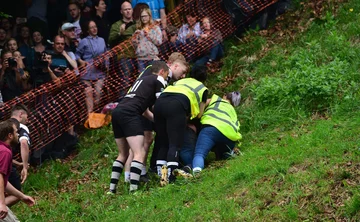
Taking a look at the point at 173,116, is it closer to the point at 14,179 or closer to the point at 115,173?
the point at 115,173

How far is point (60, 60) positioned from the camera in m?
15.9

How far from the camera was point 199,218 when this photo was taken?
10.7 meters

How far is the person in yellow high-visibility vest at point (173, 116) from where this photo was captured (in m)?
12.1

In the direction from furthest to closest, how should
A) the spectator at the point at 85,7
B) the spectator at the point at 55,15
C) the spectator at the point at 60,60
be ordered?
1. the spectator at the point at 55,15
2. the spectator at the point at 85,7
3. the spectator at the point at 60,60

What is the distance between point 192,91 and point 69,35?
475cm

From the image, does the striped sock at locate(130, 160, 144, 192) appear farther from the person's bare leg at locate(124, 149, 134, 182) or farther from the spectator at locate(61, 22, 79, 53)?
the spectator at locate(61, 22, 79, 53)

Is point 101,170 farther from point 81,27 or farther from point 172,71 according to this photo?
point 81,27

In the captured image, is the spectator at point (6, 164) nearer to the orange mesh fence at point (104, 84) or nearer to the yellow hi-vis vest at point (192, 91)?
the yellow hi-vis vest at point (192, 91)

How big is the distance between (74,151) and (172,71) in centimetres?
357

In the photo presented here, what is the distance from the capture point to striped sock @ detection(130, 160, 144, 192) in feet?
39.8

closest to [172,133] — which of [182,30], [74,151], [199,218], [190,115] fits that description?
[190,115]

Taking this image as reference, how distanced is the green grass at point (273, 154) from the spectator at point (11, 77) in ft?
4.72

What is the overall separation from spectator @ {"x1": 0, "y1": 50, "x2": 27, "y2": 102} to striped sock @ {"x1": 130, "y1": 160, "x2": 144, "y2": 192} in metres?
4.06

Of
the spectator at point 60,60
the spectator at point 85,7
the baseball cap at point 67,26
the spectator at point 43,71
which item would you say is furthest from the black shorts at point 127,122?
the spectator at point 85,7
